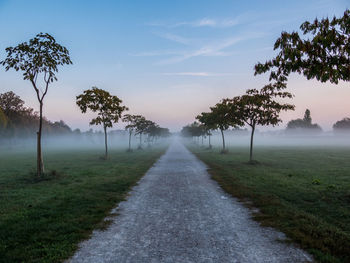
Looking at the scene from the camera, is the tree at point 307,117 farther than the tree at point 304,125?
No

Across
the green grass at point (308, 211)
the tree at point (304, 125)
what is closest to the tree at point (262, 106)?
the green grass at point (308, 211)

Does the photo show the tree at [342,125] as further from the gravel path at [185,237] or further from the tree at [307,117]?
the gravel path at [185,237]

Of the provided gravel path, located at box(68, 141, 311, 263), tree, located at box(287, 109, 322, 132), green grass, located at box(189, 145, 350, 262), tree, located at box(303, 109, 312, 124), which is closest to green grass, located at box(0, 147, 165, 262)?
gravel path, located at box(68, 141, 311, 263)

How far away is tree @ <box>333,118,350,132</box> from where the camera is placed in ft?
421

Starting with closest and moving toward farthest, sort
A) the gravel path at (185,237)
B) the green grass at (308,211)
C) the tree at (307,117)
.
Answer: the gravel path at (185,237)
the green grass at (308,211)
the tree at (307,117)

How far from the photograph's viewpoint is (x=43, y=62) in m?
13.7

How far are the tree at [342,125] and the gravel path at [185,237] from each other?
15416cm

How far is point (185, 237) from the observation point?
5.29 meters

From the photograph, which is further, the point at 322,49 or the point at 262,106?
the point at 262,106

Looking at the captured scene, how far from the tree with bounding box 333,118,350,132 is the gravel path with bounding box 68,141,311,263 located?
506 ft

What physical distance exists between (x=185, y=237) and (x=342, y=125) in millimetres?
159613

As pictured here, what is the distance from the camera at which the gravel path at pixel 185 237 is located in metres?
4.37

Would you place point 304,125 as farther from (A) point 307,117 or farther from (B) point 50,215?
(B) point 50,215

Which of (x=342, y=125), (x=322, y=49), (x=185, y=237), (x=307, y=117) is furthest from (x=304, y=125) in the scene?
(x=185, y=237)
